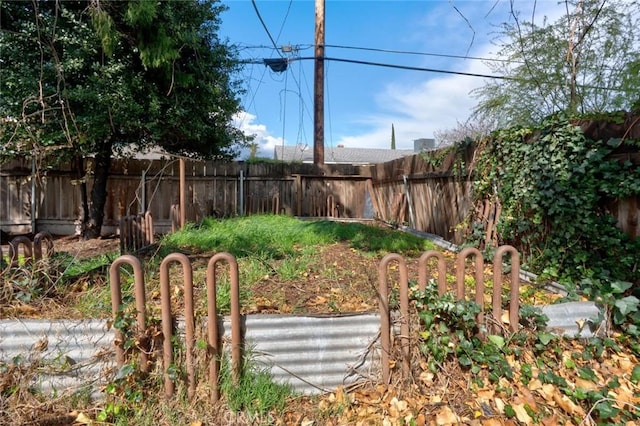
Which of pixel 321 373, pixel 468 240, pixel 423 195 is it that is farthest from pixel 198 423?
pixel 423 195

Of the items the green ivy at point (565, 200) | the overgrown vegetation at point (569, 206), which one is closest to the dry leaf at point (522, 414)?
the overgrown vegetation at point (569, 206)

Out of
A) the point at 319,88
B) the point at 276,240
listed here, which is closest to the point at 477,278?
the point at 276,240

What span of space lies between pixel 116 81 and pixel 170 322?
6228 millimetres

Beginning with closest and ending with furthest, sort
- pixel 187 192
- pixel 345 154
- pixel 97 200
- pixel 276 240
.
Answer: pixel 276 240, pixel 97 200, pixel 187 192, pixel 345 154

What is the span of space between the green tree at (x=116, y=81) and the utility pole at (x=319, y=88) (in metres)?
2.62

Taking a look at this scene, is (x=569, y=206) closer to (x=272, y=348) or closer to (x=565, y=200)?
(x=565, y=200)

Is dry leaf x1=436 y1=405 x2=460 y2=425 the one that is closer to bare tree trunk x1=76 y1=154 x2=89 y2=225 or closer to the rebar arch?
the rebar arch

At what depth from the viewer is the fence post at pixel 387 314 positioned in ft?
7.11

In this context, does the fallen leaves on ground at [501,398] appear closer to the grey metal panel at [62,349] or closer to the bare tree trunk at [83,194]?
the grey metal panel at [62,349]

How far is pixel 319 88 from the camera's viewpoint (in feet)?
33.1

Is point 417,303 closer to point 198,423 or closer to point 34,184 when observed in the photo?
point 198,423

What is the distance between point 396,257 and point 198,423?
1.54 m

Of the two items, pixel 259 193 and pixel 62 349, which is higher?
pixel 259 193

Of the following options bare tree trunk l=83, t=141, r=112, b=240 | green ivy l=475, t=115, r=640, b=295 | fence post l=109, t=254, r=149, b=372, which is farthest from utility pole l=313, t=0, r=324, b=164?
fence post l=109, t=254, r=149, b=372
